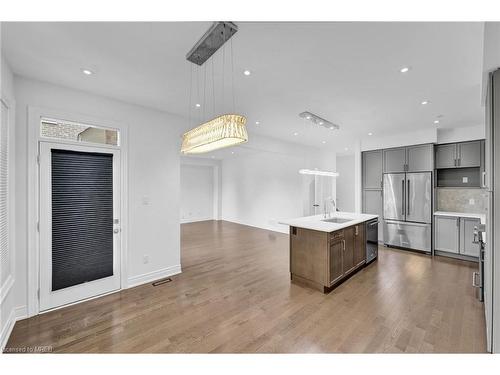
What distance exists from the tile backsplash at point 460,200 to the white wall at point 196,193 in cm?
784

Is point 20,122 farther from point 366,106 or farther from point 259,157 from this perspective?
point 259,157

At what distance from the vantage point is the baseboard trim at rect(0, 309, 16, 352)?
202 centimetres

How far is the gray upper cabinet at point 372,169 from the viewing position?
216 inches

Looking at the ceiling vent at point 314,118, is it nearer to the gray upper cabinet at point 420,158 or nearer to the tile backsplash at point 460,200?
the gray upper cabinet at point 420,158

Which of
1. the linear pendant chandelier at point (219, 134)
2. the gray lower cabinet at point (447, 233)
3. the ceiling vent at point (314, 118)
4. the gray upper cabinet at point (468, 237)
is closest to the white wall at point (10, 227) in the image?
the linear pendant chandelier at point (219, 134)

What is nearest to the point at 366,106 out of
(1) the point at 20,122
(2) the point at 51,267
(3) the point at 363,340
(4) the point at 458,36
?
(4) the point at 458,36

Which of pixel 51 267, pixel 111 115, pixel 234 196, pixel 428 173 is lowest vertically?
pixel 51 267

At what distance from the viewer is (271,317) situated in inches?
96.6

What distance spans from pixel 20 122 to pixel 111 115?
3.07ft

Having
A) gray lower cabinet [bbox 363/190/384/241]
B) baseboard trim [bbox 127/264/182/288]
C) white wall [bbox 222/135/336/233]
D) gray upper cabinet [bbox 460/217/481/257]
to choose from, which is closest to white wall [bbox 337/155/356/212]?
white wall [bbox 222/135/336/233]

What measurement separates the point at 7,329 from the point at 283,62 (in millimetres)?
3884

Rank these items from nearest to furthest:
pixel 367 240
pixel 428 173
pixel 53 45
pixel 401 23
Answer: pixel 401 23 → pixel 53 45 → pixel 367 240 → pixel 428 173

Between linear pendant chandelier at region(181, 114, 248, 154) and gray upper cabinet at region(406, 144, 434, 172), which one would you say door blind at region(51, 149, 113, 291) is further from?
gray upper cabinet at region(406, 144, 434, 172)

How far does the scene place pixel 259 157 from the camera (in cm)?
794
